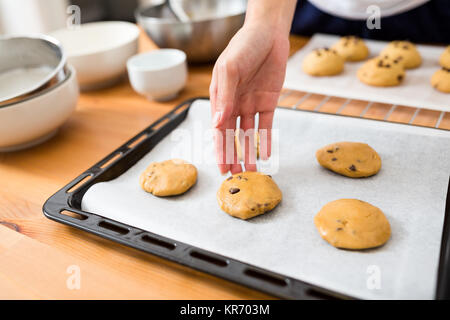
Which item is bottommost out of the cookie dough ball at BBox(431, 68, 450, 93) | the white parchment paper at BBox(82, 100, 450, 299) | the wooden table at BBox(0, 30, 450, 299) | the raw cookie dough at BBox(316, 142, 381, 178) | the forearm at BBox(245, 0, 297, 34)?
the wooden table at BBox(0, 30, 450, 299)

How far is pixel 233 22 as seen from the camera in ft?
4.60

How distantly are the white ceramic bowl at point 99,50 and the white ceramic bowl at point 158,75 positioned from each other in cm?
7

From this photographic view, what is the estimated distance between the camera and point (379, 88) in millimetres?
1223

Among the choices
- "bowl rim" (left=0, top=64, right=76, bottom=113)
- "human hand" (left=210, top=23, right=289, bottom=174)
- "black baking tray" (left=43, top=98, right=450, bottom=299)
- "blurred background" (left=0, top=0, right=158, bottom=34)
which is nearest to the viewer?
"black baking tray" (left=43, top=98, right=450, bottom=299)

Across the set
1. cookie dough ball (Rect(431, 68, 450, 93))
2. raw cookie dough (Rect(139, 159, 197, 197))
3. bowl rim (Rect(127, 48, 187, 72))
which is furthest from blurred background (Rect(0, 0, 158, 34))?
cookie dough ball (Rect(431, 68, 450, 93))

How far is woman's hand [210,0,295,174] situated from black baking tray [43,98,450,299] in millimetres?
234

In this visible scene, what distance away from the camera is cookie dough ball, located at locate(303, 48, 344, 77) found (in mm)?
1304

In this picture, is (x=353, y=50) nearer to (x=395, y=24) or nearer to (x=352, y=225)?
(x=395, y=24)

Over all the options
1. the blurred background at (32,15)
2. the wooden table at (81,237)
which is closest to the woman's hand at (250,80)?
the wooden table at (81,237)

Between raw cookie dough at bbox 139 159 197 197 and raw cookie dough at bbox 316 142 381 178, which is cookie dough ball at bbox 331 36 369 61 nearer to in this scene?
raw cookie dough at bbox 316 142 381 178
